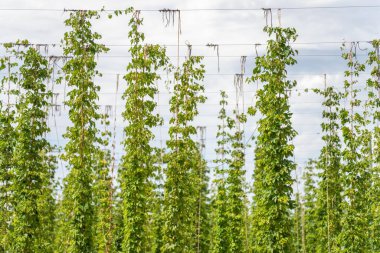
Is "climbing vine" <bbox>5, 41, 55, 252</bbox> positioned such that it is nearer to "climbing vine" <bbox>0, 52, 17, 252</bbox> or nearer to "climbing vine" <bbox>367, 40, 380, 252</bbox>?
"climbing vine" <bbox>0, 52, 17, 252</bbox>

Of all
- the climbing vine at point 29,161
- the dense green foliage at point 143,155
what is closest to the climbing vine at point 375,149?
the dense green foliage at point 143,155

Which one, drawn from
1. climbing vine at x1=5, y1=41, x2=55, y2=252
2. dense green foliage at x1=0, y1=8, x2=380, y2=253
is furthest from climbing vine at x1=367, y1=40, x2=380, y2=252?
climbing vine at x1=5, y1=41, x2=55, y2=252

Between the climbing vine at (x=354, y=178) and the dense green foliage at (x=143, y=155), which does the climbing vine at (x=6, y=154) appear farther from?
the climbing vine at (x=354, y=178)

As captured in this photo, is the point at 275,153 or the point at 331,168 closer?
the point at 275,153

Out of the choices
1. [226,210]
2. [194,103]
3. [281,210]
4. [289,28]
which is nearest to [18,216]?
[194,103]

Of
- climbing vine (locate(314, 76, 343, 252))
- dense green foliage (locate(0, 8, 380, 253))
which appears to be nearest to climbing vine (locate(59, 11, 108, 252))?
dense green foliage (locate(0, 8, 380, 253))

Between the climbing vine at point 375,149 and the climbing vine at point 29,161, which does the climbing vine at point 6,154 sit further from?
the climbing vine at point 375,149

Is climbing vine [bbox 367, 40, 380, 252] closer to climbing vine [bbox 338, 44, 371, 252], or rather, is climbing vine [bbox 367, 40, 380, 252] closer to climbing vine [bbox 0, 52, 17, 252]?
climbing vine [bbox 338, 44, 371, 252]

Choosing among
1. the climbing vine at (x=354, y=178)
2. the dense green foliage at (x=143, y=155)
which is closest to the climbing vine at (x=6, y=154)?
the dense green foliage at (x=143, y=155)

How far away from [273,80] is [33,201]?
1176 centimetres

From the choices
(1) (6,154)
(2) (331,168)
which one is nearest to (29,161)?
(1) (6,154)

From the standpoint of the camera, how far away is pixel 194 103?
27234 millimetres

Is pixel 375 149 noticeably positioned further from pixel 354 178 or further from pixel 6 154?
pixel 6 154

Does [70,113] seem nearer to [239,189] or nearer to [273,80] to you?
[273,80]
